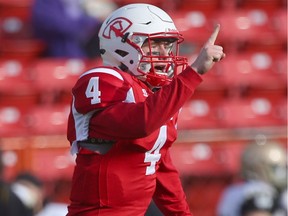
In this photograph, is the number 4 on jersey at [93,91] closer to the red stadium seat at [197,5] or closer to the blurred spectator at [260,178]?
the blurred spectator at [260,178]

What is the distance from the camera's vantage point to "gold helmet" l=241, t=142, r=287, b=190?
24.3 feet

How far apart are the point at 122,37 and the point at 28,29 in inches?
205

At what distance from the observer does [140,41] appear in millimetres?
4277

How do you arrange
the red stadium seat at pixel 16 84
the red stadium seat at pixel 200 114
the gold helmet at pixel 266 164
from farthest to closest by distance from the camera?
1. the red stadium seat at pixel 200 114
2. the red stadium seat at pixel 16 84
3. the gold helmet at pixel 266 164

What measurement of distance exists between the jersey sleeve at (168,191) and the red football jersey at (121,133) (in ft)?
0.23

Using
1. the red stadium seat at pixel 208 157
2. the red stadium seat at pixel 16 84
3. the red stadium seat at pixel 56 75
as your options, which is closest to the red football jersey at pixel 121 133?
the red stadium seat at pixel 208 157

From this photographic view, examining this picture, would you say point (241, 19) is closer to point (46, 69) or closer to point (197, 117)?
point (197, 117)

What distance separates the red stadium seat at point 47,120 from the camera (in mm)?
8766

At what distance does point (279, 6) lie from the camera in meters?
10.6

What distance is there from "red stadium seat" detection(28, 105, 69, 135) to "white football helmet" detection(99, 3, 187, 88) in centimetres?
445

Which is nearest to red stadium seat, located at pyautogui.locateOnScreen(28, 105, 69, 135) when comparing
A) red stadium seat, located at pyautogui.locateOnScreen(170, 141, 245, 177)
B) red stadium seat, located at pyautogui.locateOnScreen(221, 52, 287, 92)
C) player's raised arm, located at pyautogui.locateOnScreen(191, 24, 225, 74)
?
red stadium seat, located at pyautogui.locateOnScreen(170, 141, 245, 177)

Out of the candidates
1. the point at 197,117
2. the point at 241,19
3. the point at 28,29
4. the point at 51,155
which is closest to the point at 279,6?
the point at 241,19

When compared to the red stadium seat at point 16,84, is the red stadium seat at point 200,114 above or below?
below

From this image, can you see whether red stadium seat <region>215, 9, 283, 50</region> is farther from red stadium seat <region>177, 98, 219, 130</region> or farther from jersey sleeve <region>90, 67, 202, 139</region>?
jersey sleeve <region>90, 67, 202, 139</region>
